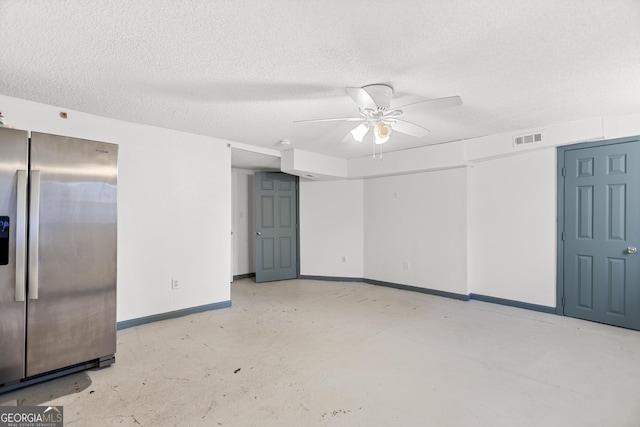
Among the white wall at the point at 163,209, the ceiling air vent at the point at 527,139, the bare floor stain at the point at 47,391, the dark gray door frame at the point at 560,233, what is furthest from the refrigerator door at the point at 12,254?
the dark gray door frame at the point at 560,233

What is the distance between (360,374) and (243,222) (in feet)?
14.5

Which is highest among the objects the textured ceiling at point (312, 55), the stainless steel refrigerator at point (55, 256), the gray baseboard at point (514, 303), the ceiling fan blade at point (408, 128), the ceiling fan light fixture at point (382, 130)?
the textured ceiling at point (312, 55)

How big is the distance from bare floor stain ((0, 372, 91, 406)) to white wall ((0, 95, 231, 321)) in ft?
3.54

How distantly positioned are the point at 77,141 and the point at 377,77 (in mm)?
2371

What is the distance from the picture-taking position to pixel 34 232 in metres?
2.22

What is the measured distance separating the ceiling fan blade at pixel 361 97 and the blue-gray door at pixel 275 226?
12.0ft

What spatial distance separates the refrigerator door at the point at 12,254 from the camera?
213 cm

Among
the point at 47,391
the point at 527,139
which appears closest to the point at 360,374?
the point at 47,391

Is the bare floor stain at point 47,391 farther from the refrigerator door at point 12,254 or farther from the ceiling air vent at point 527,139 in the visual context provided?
the ceiling air vent at point 527,139

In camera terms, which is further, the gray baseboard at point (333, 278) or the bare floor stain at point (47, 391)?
the gray baseboard at point (333, 278)

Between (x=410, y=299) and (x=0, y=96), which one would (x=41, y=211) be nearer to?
(x=0, y=96)

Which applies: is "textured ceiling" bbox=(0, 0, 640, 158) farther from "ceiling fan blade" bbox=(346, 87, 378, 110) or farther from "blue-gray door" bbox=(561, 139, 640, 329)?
"blue-gray door" bbox=(561, 139, 640, 329)

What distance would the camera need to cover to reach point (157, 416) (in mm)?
1972

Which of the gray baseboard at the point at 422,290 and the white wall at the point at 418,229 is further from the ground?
the white wall at the point at 418,229
